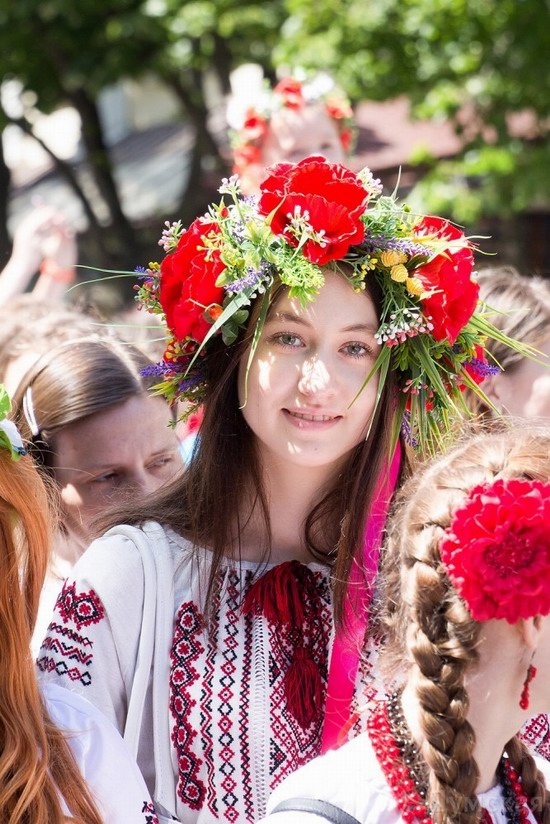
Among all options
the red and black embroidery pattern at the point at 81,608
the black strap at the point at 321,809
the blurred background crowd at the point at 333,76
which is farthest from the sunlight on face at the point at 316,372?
the blurred background crowd at the point at 333,76

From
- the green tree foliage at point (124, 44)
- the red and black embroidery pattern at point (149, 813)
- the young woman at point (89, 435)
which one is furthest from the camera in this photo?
the green tree foliage at point (124, 44)

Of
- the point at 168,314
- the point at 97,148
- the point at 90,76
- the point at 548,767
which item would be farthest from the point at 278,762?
the point at 97,148

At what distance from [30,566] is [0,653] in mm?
165

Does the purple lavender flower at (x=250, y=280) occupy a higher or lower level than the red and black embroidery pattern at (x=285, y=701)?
higher

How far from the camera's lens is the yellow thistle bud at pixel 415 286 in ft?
8.20

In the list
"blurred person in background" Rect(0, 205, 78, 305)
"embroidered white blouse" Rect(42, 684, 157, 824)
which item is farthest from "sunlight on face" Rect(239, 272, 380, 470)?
"blurred person in background" Rect(0, 205, 78, 305)

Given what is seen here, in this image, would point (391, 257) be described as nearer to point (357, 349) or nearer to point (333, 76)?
point (357, 349)

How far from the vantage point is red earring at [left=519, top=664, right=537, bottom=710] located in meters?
1.87

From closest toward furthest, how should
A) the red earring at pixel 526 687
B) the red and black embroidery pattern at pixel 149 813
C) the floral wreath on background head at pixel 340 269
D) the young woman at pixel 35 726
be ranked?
the red earring at pixel 526 687 → the young woman at pixel 35 726 → the red and black embroidery pattern at pixel 149 813 → the floral wreath on background head at pixel 340 269

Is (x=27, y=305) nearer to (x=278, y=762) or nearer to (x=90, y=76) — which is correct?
(x=278, y=762)

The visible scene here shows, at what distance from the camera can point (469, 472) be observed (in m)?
1.97

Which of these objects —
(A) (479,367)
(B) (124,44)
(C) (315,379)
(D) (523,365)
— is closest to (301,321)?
(C) (315,379)

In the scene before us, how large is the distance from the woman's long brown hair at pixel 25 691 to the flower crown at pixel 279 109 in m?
3.50

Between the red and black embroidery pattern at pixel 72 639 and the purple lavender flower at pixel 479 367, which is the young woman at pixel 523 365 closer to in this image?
the purple lavender flower at pixel 479 367
